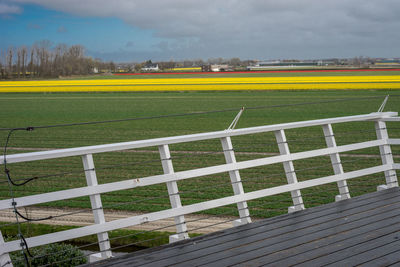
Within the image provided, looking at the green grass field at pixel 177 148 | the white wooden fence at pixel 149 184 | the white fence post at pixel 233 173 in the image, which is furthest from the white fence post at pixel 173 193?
the white fence post at pixel 233 173

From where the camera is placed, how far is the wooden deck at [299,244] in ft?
13.0

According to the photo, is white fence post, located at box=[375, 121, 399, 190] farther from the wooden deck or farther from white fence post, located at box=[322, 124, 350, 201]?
the wooden deck

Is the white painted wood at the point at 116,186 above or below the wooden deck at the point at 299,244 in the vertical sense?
above

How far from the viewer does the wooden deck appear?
3.97 m

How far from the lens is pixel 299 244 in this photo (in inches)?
171

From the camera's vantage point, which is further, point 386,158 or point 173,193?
point 386,158

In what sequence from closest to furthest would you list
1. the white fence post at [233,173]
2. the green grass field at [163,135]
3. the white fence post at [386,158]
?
the white fence post at [233,173], the white fence post at [386,158], the green grass field at [163,135]

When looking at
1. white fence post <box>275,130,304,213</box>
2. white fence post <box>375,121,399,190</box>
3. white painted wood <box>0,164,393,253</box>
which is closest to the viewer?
white painted wood <box>0,164,393,253</box>

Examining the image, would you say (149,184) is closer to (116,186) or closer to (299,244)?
(116,186)

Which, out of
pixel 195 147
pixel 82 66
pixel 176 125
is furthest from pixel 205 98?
pixel 82 66

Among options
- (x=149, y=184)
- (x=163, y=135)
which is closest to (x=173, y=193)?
(x=149, y=184)

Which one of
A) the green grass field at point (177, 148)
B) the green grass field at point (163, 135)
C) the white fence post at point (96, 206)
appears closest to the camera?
the white fence post at point (96, 206)

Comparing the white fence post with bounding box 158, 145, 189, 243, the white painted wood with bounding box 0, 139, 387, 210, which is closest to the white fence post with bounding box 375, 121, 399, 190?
the white painted wood with bounding box 0, 139, 387, 210

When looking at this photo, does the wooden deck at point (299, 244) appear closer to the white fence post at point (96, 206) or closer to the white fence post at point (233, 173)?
the white fence post at point (96, 206)
